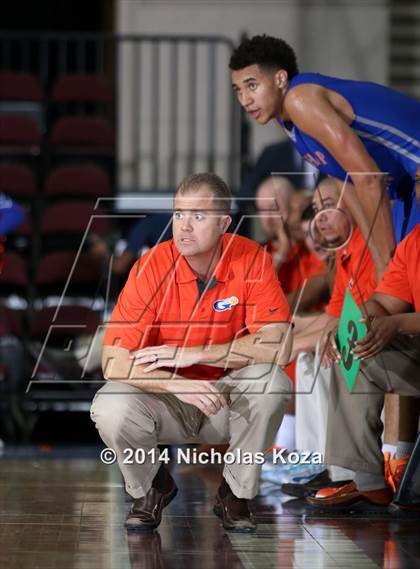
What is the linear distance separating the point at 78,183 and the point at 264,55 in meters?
3.61

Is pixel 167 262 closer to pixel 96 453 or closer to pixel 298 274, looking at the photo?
pixel 298 274

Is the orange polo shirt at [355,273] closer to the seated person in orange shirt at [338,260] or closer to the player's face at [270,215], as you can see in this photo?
the seated person in orange shirt at [338,260]

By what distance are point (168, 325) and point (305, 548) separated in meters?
0.78

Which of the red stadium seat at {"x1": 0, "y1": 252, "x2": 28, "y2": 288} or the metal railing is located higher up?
the metal railing

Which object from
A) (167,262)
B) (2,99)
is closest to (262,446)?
(167,262)

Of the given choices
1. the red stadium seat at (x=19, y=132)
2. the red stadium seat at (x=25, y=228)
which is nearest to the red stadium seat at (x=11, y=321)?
the red stadium seat at (x=25, y=228)

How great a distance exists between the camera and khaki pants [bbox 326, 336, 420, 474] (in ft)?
12.8

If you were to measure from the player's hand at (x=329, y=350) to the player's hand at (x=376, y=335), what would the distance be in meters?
0.12

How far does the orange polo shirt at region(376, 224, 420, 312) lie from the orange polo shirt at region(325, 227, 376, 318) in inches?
10.8

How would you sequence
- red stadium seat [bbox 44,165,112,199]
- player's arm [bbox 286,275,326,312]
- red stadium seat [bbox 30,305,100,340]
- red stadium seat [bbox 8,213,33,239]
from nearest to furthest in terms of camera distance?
player's arm [bbox 286,275,326,312] → red stadium seat [bbox 30,305,100,340] → red stadium seat [bbox 8,213,33,239] → red stadium seat [bbox 44,165,112,199]

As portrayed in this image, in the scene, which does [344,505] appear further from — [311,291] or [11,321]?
[11,321]

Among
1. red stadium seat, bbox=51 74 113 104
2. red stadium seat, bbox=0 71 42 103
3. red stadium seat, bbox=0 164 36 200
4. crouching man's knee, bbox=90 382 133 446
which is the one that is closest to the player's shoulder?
crouching man's knee, bbox=90 382 133 446

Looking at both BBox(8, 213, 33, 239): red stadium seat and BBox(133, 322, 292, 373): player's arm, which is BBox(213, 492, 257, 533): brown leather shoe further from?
BBox(8, 213, 33, 239): red stadium seat

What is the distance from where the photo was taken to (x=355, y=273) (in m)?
4.37
